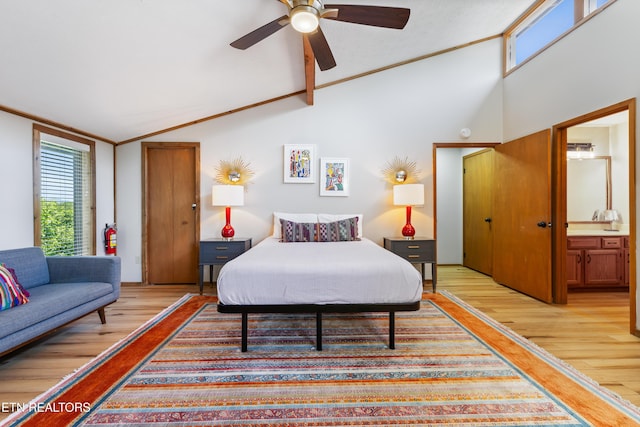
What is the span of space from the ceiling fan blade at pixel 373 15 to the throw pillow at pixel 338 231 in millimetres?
2290

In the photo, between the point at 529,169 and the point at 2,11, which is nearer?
the point at 2,11

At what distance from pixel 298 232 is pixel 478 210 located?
346 centimetres

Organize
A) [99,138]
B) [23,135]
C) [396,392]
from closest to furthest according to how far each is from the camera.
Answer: [396,392]
[23,135]
[99,138]

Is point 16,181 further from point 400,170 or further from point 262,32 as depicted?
point 400,170

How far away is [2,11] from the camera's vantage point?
5.97ft

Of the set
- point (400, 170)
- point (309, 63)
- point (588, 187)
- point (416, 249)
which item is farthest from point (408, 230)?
point (588, 187)

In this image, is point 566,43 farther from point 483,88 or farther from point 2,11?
point 2,11

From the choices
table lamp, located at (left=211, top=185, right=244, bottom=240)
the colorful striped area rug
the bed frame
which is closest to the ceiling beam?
table lamp, located at (left=211, top=185, right=244, bottom=240)

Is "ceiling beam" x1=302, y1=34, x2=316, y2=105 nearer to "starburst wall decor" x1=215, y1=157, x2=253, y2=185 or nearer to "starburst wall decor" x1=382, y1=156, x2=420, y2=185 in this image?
"starburst wall decor" x1=215, y1=157, x2=253, y2=185

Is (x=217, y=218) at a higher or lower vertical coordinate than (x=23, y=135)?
lower

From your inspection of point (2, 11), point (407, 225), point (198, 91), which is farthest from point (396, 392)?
point (198, 91)

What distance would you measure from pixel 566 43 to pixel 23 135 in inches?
230

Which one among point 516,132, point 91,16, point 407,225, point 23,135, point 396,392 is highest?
point 91,16

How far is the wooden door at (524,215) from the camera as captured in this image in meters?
3.51
